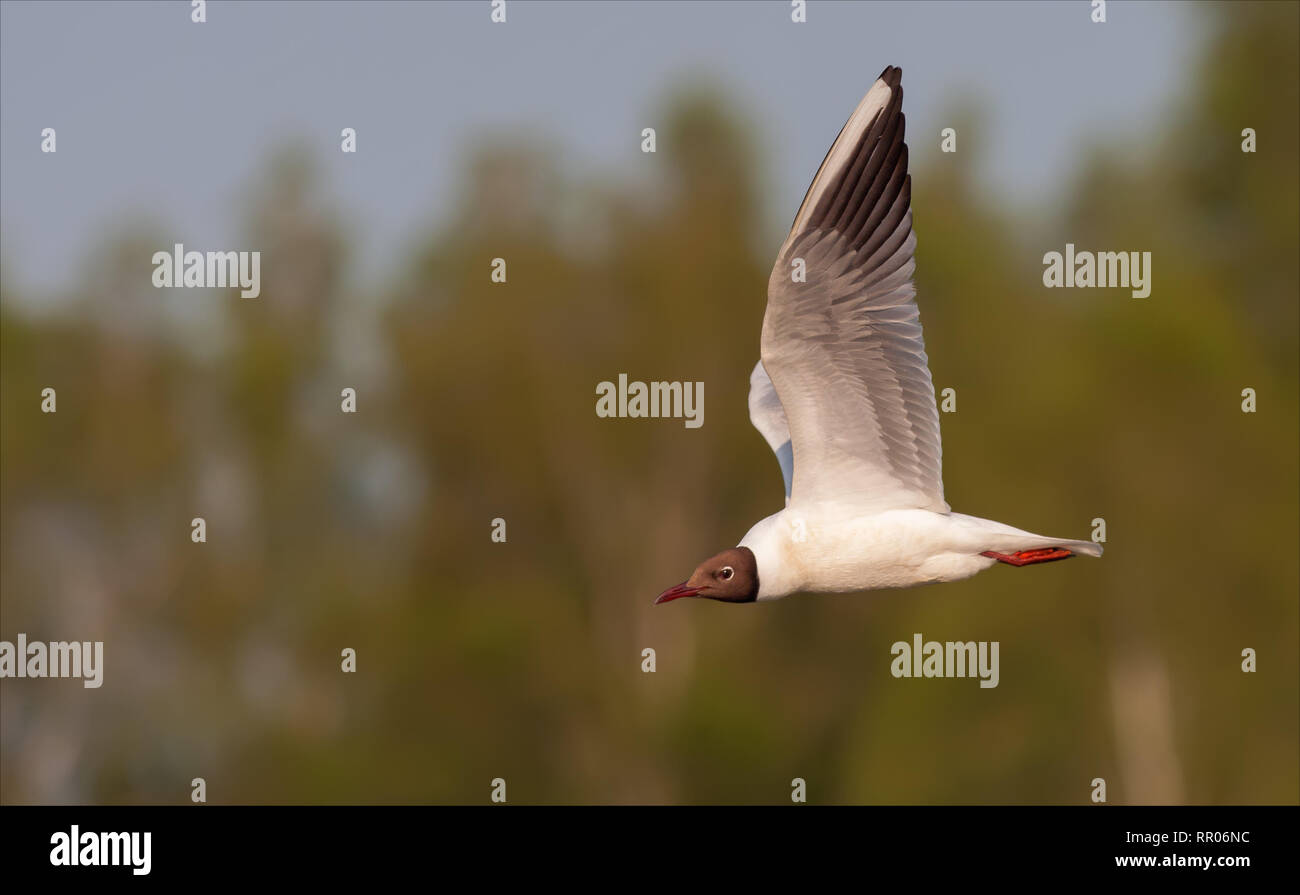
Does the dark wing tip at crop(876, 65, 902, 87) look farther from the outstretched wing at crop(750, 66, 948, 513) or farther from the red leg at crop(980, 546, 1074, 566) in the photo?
the red leg at crop(980, 546, 1074, 566)

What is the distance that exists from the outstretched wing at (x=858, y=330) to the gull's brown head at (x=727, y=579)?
0.43 meters

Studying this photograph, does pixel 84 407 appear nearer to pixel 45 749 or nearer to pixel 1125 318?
pixel 45 749

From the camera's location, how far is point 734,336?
2539 centimetres

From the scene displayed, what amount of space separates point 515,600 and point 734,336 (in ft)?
14.3

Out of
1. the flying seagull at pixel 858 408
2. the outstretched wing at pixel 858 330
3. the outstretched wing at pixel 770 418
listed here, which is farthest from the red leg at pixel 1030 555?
the outstretched wing at pixel 770 418

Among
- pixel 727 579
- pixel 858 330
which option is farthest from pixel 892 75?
pixel 727 579

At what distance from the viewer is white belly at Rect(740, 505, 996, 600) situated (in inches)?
335

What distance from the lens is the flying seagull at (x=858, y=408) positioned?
8055 mm

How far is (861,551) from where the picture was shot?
852cm

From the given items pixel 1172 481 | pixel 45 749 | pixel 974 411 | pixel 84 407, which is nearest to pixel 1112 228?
pixel 974 411

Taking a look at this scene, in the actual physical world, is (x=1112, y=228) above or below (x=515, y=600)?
above

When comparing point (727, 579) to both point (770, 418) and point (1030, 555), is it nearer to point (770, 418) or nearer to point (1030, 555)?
point (1030, 555)
